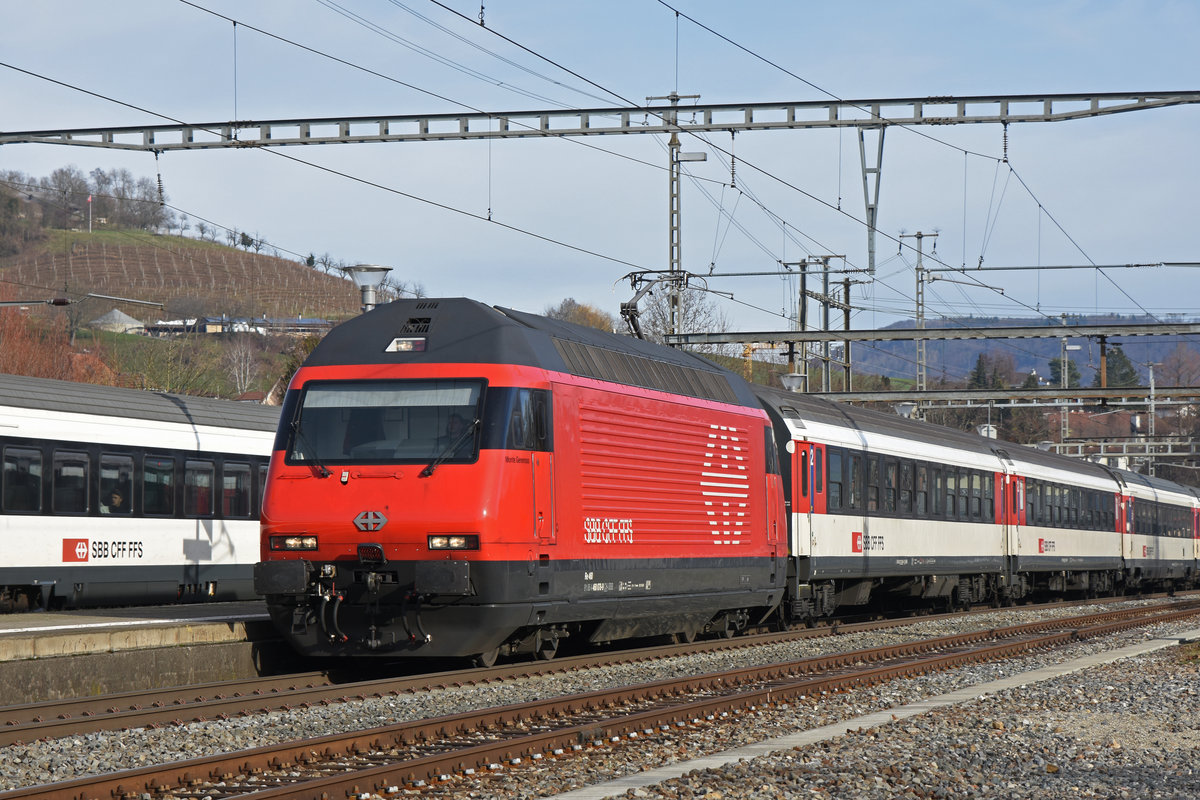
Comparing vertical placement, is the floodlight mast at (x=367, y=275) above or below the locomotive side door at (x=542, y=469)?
above

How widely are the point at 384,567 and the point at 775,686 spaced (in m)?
4.09

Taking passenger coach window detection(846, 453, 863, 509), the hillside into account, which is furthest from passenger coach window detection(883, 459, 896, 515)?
the hillside

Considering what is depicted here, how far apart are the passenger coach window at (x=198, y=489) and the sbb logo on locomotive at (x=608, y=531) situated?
9.36 meters

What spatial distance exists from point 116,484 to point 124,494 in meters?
0.22

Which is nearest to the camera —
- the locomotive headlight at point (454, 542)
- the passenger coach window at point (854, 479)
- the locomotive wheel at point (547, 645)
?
the locomotive headlight at point (454, 542)

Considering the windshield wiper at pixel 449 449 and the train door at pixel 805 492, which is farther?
the train door at pixel 805 492

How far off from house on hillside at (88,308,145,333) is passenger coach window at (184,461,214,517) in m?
84.2

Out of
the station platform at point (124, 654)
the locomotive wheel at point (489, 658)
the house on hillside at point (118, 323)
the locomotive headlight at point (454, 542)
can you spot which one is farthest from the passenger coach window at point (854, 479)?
the house on hillside at point (118, 323)

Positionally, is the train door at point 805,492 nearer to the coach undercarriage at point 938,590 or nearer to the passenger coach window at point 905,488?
the coach undercarriage at point 938,590

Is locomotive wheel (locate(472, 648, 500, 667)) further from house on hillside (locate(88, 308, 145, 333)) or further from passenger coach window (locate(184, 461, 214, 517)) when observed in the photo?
house on hillside (locate(88, 308, 145, 333))

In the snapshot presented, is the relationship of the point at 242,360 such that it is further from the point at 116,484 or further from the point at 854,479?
the point at 854,479

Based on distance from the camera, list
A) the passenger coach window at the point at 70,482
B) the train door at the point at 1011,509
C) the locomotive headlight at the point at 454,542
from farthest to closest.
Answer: the train door at the point at 1011,509, the passenger coach window at the point at 70,482, the locomotive headlight at the point at 454,542

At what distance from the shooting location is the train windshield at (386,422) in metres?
13.7

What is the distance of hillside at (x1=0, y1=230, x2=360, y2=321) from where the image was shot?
111 meters
